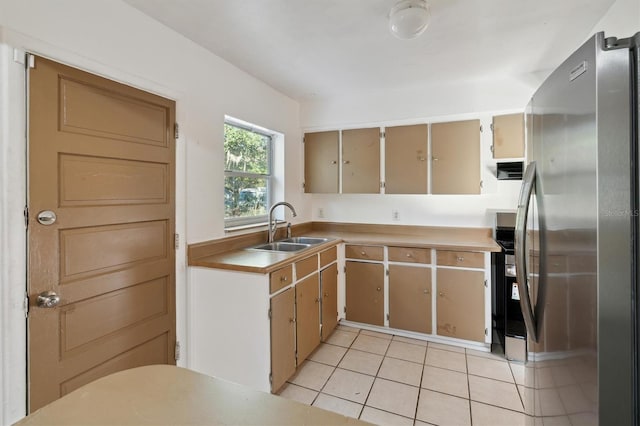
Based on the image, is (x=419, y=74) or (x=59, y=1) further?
(x=419, y=74)

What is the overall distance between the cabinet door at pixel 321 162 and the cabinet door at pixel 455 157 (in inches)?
41.6

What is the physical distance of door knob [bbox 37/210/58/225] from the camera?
53.1 inches

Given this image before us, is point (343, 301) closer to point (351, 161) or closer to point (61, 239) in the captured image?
point (351, 161)

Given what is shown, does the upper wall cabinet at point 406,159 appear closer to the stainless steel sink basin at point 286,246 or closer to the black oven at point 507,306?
the black oven at point 507,306

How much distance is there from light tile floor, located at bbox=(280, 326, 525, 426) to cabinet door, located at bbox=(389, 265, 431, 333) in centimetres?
17

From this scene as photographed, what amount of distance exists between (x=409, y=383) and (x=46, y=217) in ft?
7.84

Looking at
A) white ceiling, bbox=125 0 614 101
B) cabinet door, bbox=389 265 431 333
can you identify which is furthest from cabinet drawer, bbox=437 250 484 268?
white ceiling, bbox=125 0 614 101

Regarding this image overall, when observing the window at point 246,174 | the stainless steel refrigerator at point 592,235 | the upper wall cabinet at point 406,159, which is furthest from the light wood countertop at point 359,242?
the stainless steel refrigerator at point 592,235

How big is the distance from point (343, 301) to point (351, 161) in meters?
1.52

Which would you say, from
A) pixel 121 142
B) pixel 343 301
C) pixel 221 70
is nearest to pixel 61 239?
pixel 121 142

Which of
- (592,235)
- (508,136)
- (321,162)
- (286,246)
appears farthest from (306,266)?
(508,136)

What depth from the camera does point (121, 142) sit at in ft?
5.55

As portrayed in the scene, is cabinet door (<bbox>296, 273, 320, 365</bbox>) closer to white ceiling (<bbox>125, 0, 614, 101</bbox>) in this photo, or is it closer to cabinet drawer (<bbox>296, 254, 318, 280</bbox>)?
cabinet drawer (<bbox>296, 254, 318, 280</bbox>)

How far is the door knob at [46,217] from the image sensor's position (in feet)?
4.43
